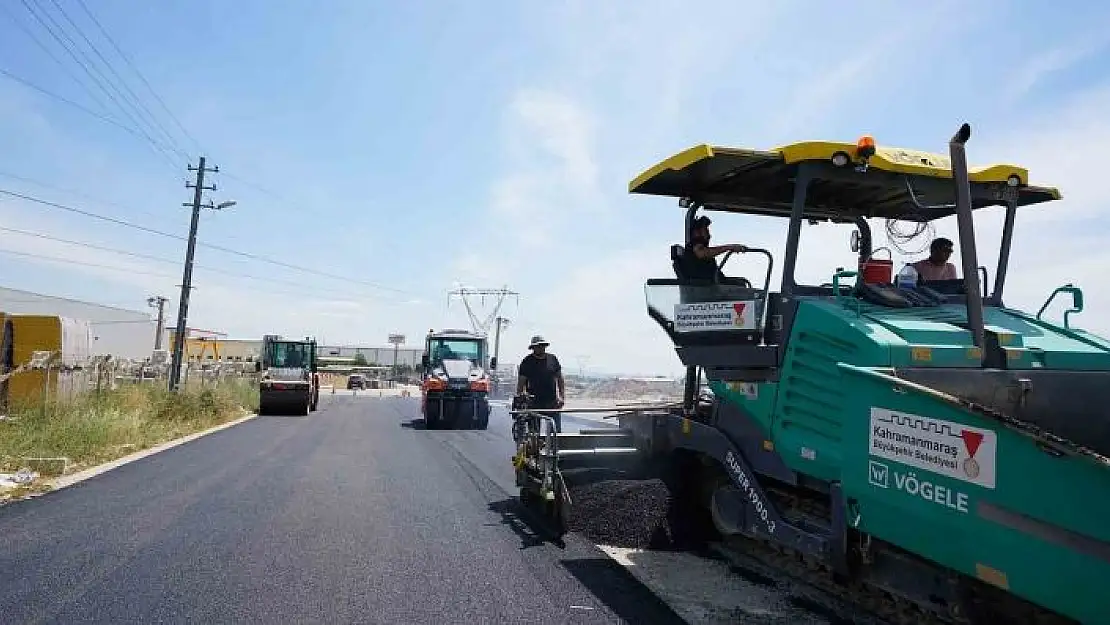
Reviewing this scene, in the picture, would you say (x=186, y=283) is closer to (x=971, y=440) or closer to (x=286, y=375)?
(x=286, y=375)

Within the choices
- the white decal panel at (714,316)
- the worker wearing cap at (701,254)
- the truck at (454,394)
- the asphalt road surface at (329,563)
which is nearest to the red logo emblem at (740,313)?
the white decal panel at (714,316)

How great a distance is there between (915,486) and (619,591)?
225cm

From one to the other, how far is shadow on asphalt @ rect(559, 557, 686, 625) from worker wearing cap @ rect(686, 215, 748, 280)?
2138mm

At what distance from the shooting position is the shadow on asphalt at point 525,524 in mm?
6254

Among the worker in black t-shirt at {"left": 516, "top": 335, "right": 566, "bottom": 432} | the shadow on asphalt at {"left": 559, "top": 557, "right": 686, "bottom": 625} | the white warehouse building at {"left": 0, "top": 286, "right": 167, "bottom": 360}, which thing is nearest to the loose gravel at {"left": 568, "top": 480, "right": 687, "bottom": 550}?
the shadow on asphalt at {"left": 559, "top": 557, "right": 686, "bottom": 625}

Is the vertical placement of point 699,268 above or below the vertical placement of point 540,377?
above

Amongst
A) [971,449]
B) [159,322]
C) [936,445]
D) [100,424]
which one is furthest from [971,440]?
[159,322]

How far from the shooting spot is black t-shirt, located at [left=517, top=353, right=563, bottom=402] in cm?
886

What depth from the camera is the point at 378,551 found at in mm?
5887

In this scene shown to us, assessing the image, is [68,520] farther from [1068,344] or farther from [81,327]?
[81,327]

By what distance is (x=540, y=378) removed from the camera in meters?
8.88

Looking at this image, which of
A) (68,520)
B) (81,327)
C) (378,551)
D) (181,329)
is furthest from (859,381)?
(181,329)

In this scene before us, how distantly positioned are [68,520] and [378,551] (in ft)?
10.0

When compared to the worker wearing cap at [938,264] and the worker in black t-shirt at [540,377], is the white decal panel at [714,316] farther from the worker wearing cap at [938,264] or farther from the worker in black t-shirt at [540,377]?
the worker in black t-shirt at [540,377]
